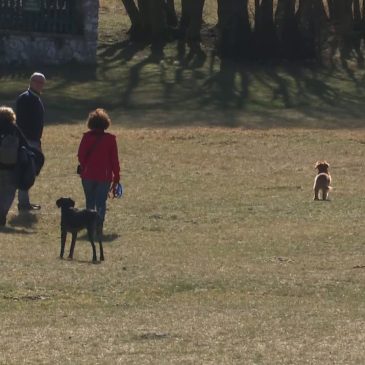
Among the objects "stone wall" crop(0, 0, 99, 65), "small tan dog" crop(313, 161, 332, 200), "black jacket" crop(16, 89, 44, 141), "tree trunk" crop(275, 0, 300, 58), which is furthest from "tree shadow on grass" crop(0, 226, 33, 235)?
"tree trunk" crop(275, 0, 300, 58)

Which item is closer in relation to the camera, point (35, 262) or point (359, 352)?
point (359, 352)

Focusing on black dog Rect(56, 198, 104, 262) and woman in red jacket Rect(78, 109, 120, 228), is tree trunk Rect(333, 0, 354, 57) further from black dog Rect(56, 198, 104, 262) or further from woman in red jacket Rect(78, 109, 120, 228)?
black dog Rect(56, 198, 104, 262)

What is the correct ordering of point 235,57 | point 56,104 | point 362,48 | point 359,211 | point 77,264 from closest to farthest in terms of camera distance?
point 77,264 → point 359,211 → point 56,104 → point 235,57 → point 362,48

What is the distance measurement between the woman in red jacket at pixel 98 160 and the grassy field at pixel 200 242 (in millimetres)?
624

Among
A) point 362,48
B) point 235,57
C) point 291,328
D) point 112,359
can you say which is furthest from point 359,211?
point 362,48

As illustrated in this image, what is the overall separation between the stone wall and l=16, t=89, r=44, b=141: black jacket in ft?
68.3

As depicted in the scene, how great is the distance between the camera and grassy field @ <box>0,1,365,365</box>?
32.9 feet

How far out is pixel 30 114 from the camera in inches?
699

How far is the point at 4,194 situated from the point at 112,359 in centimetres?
782

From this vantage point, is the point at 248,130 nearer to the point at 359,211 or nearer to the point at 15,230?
the point at 359,211

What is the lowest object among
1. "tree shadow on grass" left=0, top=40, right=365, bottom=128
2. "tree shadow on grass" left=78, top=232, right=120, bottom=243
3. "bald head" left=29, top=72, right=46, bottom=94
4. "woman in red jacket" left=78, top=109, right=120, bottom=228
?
"tree shadow on grass" left=0, top=40, right=365, bottom=128

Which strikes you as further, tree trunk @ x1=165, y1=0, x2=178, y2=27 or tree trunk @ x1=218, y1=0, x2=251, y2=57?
tree trunk @ x1=165, y1=0, x2=178, y2=27

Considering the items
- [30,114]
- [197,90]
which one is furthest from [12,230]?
[197,90]

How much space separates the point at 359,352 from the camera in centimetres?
952
